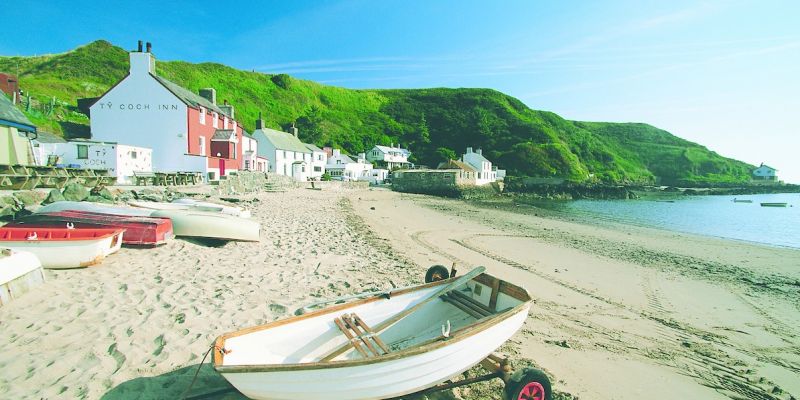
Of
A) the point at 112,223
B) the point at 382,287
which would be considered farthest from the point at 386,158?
the point at 382,287

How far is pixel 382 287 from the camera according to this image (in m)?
8.12

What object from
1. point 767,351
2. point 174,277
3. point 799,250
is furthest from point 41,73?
point 799,250

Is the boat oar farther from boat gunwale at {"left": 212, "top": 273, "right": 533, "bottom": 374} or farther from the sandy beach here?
the sandy beach

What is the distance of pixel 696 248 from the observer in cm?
1833

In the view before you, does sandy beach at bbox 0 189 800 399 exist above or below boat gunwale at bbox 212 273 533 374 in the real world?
below

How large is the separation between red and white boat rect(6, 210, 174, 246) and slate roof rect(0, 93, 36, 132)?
1155 cm

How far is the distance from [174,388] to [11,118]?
20.6m

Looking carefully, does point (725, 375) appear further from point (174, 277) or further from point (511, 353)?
point (174, 277)

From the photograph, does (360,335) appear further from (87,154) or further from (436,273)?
(87,154)

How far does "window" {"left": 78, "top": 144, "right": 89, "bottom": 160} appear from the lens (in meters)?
22.5

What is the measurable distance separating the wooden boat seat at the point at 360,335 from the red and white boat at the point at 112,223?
7.47 meters

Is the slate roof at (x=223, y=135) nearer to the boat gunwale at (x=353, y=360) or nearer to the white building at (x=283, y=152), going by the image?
the white building at (x=283, y=152)

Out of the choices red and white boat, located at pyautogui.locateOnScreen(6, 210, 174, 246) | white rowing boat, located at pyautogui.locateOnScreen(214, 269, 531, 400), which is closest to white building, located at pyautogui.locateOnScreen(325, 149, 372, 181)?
red and white boat, located at pyautogui.locateOnScreen(6, 210, 174, 246)

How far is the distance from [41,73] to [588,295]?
8548cm
